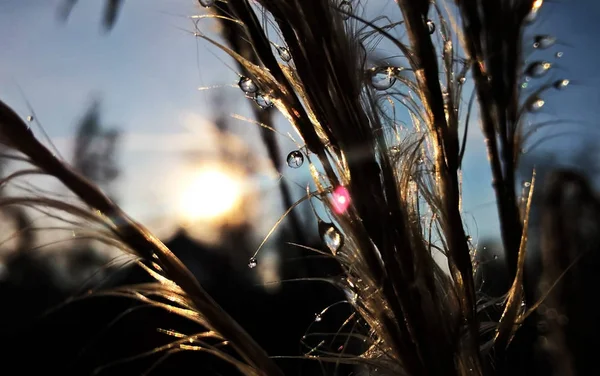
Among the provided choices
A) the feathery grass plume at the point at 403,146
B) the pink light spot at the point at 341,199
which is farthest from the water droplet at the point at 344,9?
the pink light spot at the point at 341,199

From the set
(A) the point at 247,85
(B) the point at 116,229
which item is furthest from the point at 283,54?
(B) the point at 116,229

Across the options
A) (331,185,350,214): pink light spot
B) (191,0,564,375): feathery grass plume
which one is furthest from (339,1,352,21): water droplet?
(331,185,350,214): pink light spot

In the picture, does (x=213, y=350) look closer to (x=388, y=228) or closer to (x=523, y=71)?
(x=388, y=228)

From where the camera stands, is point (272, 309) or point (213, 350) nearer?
point (213, 350)

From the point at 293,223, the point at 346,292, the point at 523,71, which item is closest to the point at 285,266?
the point at 293,223

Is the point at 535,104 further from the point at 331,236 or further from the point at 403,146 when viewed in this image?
the point at 331,236

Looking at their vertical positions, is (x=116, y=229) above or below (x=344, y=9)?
below

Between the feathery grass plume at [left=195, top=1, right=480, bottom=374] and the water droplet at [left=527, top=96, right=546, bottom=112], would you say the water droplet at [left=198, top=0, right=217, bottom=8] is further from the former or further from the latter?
the water droplet at [left=527, top=96, right=546, bottom=112]
